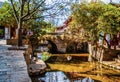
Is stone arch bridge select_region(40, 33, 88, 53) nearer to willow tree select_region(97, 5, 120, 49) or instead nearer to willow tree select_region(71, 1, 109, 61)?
willow tree select_region(71, 1, 109, 61)

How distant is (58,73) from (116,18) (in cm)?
719

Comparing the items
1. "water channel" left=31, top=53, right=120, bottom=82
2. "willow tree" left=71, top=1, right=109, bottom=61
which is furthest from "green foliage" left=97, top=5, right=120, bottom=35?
"water channel" left=31, top=53, right=120, bottom=82

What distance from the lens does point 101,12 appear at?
23031mm

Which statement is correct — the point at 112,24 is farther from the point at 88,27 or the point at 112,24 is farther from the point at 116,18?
the point at 88,27

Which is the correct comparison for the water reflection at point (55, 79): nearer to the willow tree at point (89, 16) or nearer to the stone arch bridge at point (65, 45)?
the willow tree at point (89, 16)

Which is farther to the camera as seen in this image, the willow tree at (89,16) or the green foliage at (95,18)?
the willow tree at (89,16)

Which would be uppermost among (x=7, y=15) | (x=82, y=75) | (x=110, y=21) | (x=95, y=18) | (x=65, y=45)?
(x=7, y=15)

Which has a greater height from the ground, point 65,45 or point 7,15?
point 7,15

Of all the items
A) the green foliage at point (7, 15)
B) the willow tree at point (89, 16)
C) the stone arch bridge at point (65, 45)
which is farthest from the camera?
the stone arch bridge at point (65, 45)

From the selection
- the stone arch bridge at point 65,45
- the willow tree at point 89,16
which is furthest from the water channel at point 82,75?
the stone arch bridge at point 65,45

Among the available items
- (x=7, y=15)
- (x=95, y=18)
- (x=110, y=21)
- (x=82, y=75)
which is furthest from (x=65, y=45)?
(x=82, y=75)

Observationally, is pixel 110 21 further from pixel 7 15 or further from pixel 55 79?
pixel 7 15

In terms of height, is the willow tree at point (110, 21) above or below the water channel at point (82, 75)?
above

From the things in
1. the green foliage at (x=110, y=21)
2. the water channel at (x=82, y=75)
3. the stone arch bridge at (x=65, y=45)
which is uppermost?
the green foliage at (x=110, y=21)
